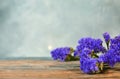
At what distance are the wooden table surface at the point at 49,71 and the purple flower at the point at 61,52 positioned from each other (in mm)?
47

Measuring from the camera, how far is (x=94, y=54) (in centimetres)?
192

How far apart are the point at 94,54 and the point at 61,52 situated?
275 millimetres

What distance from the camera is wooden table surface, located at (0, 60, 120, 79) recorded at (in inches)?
66.2

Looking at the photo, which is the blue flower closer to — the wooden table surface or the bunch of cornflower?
the bunch of cornflower

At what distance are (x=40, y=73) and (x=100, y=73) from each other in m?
0.34

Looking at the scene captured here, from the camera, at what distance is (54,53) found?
6.99 feet

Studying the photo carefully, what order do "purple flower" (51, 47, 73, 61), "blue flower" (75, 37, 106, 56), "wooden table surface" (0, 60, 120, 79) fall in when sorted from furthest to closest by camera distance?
"purple flower" (51, 47, 73, 61)
"blue flower" (75, 37, 106, 56)
"wooden table surface" (0, 60, 120, 79)

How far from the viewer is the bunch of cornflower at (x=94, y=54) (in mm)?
1711

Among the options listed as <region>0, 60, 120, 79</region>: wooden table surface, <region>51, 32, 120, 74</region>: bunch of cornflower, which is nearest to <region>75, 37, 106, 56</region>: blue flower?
<region>51, 32, 120, 74</region>: bunch of cornflower

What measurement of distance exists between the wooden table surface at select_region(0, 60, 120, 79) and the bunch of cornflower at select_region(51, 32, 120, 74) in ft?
0.14

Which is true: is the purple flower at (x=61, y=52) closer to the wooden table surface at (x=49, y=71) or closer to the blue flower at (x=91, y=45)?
the wooden table surface at (x=49, y=71)

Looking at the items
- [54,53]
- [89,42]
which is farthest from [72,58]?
[89,42]

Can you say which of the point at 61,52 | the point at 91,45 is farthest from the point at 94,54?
the point at 61,52

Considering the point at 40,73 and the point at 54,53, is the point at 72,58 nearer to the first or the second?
the point at 54,53
